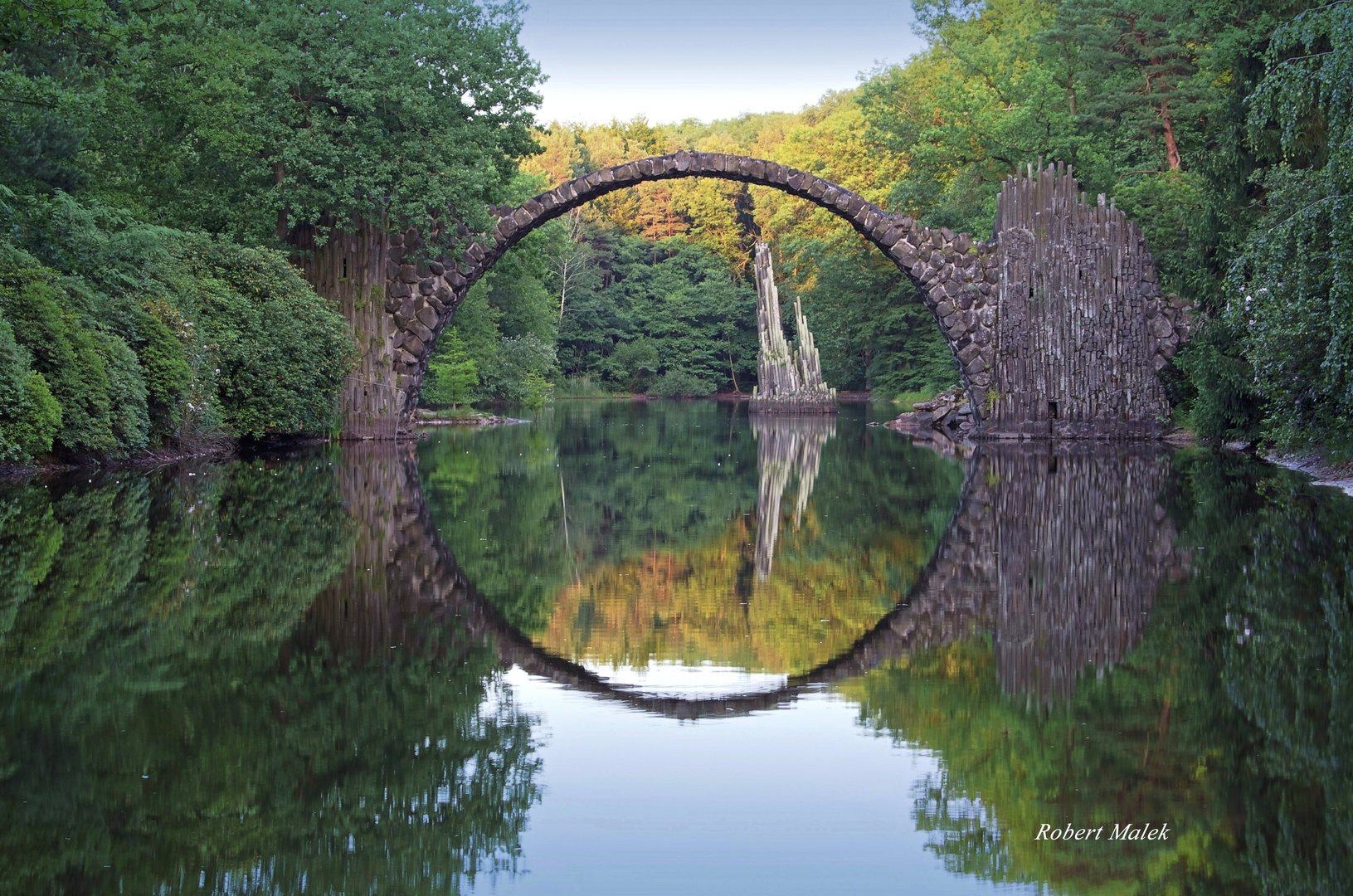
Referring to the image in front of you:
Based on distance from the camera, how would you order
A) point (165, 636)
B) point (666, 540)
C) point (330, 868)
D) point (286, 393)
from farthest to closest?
point (286, 393)
point (666, 540)
point (165, 636)
point (330, 868)

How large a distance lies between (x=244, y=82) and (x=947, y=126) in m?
18.7

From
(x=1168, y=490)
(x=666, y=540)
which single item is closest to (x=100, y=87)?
(x=666, y=540)

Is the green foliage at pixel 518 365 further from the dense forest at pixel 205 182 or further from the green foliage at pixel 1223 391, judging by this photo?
the green foliage at pixel 1223 391

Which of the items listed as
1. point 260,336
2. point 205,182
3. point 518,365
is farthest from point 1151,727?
point 518,365

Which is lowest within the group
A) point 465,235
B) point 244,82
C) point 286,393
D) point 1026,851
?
point 1026,851

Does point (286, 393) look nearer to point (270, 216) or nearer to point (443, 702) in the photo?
point (270, 216)

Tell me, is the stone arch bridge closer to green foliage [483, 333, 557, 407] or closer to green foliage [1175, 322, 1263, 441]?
green foliage [1175, 322, 1263, 441]

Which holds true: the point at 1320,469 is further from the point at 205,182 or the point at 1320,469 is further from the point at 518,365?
the point at 518,365

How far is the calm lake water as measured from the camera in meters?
3.30

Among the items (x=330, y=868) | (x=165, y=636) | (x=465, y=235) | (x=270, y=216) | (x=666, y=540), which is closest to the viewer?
(x=330, y=868)

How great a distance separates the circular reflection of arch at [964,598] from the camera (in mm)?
5301

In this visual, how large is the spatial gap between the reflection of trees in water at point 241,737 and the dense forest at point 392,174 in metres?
7.12

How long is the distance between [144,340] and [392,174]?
5898 mm

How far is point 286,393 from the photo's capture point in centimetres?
1869
